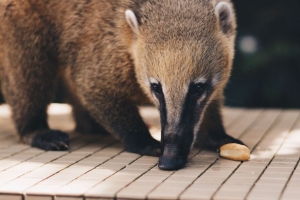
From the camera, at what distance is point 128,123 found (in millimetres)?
4961

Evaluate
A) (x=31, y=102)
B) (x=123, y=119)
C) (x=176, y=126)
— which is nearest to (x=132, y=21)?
(x=123, y=119)

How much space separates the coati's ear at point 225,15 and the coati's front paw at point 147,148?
3.06 ft

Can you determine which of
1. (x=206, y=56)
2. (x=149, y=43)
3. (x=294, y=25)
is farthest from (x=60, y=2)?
(x=294, y=25)

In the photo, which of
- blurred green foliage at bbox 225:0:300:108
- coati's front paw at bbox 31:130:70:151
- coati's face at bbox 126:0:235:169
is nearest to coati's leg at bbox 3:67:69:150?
coati's front paw at bbox 31:130:70:151

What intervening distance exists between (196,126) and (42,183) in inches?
43.1

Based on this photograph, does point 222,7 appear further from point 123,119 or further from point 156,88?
point 123,119

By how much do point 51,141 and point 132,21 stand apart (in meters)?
1.10

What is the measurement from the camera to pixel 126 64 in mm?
4859

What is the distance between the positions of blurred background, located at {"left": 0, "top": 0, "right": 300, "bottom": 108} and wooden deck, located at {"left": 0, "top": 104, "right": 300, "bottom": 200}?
7.69ft

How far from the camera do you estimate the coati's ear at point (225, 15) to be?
463 cm

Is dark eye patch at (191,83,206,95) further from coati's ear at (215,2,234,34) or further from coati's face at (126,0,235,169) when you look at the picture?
coati's ear at (215,2,234,34)

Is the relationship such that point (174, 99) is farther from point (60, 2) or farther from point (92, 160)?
point (60, 2)

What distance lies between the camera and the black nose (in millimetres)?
4207

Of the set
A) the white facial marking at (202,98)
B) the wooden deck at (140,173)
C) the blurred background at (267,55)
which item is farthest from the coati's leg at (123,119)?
the blurred background at (267,55)
